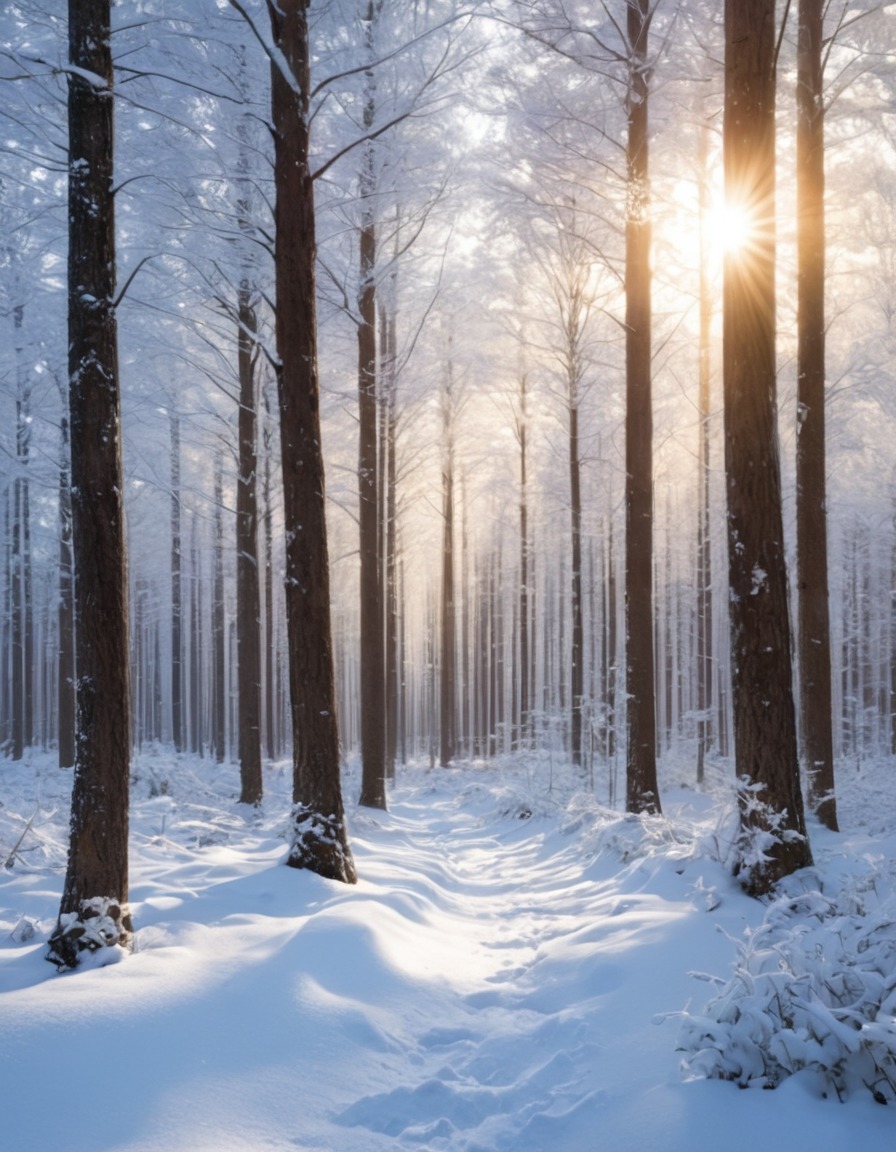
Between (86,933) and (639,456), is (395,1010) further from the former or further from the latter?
(639,456)

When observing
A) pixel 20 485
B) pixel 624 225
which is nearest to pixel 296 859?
pixel 624 225

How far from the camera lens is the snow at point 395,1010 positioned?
2.53m

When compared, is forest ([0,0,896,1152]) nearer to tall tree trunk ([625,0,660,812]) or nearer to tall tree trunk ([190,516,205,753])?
tall tree trunk ([625,0,660,812])

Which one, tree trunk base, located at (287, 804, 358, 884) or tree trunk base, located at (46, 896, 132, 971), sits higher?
tree trunk base, located at (46, 896, 132, 971)

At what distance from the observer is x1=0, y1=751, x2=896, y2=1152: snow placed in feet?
8.31

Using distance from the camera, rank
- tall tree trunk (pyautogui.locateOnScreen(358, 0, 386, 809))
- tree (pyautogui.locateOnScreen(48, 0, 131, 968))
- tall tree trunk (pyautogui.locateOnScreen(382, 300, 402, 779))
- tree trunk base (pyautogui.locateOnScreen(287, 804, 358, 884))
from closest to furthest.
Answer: tree (pyautogui.locateOnScreen(48, 0, 131, 968))
tree trunk base (pyautogui.locateOnScreen(287, 804, 358, 884))
tall tree trunk (pyautogui.locateOnScreen(358, 0, 386, 809))
tall tree trunk (pyautogui.locateOnScreen(382, 300, 402, 779))

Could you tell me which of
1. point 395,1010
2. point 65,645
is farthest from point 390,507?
point 395,1010

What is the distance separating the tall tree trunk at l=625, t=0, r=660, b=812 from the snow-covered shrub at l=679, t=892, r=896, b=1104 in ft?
18.7

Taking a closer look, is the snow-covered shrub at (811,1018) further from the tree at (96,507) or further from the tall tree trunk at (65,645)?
the tall tree trunk at (65,645)

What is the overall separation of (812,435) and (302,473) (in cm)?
602

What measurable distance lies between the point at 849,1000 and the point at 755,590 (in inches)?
118

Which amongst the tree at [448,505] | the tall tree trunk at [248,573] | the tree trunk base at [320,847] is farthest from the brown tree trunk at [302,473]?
the tree at [448,505]

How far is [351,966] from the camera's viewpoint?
420 centimetres

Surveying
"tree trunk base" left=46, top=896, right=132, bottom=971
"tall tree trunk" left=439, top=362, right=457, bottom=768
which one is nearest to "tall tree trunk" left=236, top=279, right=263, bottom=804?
"tree trunk base" left=46, top=896, right=132, bottom=971
